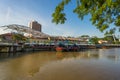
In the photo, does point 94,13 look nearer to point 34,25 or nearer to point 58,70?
point 58,70

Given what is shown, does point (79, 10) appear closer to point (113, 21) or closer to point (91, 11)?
point (91, 11)

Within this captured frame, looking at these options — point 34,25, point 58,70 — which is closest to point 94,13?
point 58,70

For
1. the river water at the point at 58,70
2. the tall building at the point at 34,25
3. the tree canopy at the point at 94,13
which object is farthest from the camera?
the tall building at the point at 34,25

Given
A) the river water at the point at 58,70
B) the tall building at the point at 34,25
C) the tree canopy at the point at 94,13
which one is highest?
the tall building at the point at 34,25

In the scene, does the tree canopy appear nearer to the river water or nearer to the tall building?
the river water

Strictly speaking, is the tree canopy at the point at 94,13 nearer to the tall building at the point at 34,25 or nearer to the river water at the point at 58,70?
the river water at the point at 58,70

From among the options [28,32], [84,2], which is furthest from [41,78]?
[28,32]

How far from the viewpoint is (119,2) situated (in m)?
4.82

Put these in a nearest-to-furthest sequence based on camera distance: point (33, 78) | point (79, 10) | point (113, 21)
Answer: point (113, 21) → point (79, 10) → point (33, 78)

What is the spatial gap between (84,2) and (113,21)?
52.2 inches

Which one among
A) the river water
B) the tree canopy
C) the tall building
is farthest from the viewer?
the tall building

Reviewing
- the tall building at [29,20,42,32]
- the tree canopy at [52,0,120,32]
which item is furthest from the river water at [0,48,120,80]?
the tall building at [29,20,42,32]

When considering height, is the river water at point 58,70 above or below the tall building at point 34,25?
below

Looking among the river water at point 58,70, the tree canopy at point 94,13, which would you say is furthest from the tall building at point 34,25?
the tree canopy at point 94,13
